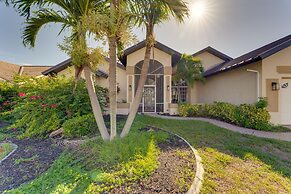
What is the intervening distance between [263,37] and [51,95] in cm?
1542

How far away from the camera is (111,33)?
5.03 m

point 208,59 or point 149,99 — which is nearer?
point 149,99

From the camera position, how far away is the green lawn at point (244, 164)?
153 inches

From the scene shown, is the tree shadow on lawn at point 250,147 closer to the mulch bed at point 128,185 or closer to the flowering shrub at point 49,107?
the mulch bed at point 128,185

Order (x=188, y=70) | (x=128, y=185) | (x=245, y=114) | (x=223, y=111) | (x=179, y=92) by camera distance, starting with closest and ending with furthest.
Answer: (x=128, y=185), (x=245, y=114), (x=223, y=111), (x=188, y=70), (x=179, y=92)

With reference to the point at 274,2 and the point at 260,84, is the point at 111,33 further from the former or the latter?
the point at 274,2

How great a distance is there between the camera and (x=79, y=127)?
6.86m

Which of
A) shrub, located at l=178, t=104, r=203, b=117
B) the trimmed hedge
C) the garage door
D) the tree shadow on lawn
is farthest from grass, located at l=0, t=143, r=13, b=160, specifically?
the garage door

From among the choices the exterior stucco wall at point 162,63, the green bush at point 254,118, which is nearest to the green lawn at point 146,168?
the green bush at point 254,118

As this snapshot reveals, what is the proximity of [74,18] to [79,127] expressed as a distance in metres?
3.74

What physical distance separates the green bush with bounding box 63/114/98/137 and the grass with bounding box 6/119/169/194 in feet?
5.23

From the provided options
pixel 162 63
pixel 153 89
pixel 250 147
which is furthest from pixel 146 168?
pixel 162 63

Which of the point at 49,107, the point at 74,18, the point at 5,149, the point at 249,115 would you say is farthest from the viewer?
the point at 249,115

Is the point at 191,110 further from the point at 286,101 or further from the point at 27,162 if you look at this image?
the point at 27,162
